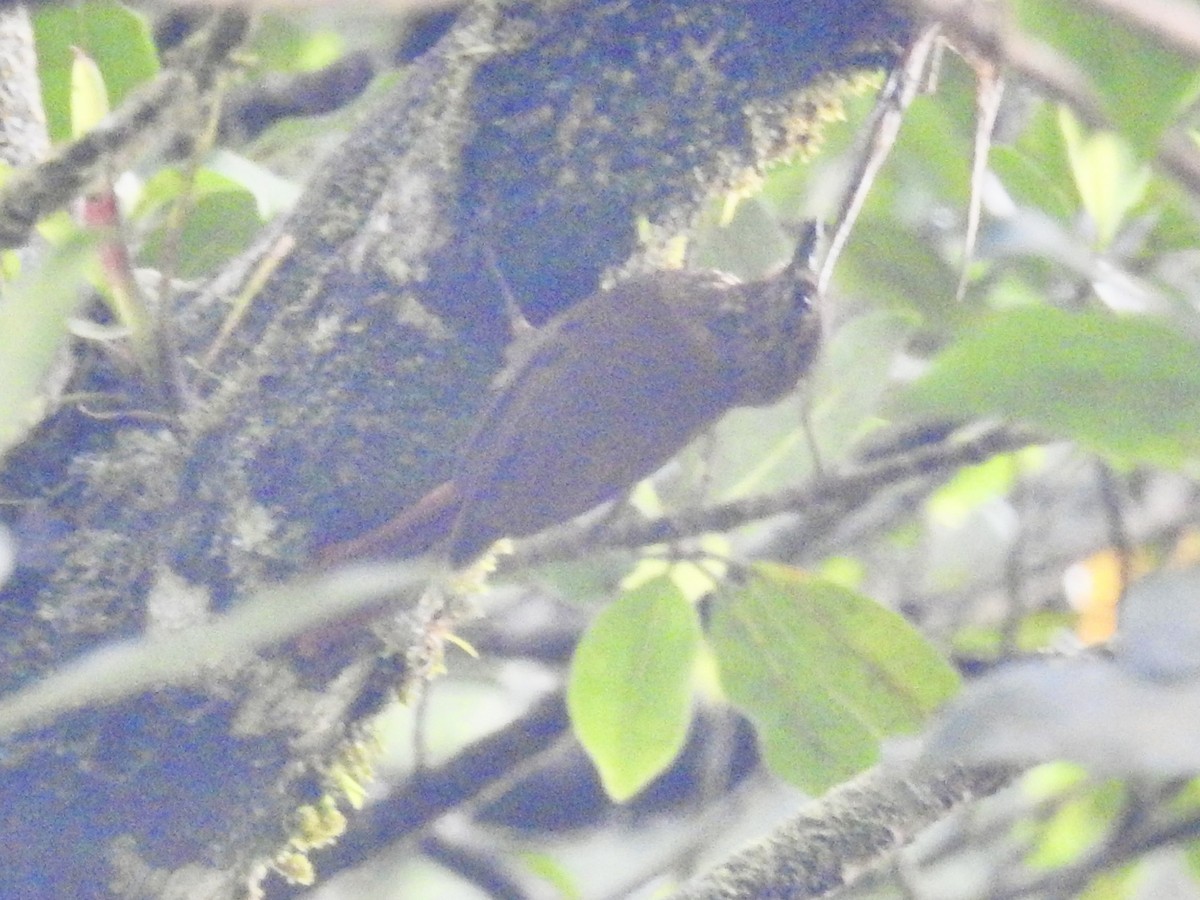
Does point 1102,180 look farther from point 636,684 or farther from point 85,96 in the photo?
point 85,96

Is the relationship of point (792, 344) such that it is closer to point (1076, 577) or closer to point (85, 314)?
point (85, 314)

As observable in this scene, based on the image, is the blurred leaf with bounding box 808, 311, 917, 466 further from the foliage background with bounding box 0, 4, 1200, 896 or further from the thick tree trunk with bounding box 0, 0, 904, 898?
the thick tree trunk with bounding box 0, 0, 904, 898

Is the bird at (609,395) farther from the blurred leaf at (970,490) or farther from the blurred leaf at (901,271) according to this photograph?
the blurred leaf at (970,490)

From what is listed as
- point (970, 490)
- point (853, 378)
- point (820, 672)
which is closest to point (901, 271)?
point (853, 378)

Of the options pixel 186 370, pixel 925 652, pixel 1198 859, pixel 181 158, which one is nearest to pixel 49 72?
pixel 181 158

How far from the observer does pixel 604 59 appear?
4.14ft

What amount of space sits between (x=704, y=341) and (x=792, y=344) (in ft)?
0.36

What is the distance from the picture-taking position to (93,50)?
4.88 ft

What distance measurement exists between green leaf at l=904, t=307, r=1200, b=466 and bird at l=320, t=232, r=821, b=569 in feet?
2.17

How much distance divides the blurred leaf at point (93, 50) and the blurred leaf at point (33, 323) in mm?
660

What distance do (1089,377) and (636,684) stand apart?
0.90 m

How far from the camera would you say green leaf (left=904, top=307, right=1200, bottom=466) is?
0.75 m

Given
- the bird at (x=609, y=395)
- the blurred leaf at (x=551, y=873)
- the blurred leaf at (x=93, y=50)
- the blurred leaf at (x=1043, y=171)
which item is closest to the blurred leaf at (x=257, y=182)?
the blurred leaf at (x=93, y=50)

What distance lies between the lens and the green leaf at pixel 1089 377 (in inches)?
29.6
